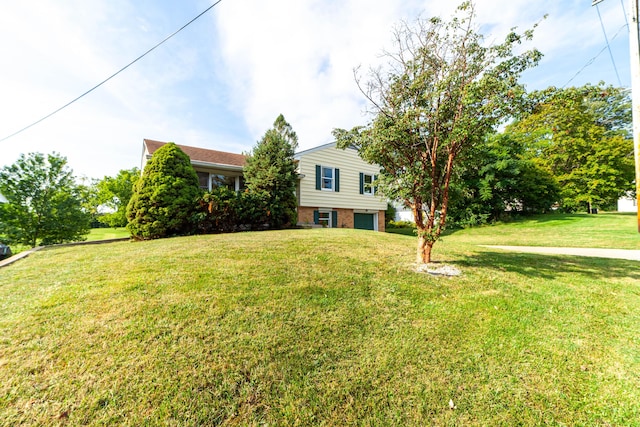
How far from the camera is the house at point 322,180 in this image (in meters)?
13.2

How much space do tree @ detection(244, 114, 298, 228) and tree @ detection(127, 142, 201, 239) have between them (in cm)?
277

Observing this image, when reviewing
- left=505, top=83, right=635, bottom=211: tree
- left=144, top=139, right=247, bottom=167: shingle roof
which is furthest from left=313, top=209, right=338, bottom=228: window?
left=505, top=83, right=635, bottom=211: tree

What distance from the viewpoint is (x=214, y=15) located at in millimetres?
5281

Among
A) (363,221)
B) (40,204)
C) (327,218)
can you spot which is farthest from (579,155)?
(40,204)

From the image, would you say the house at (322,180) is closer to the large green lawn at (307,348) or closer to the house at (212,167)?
the house at (212,167)

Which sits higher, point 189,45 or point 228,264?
point 189,45

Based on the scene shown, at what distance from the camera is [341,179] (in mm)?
14930

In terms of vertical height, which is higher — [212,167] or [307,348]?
[212,167]

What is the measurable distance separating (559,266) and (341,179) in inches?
427

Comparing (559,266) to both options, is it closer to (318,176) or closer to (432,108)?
(432,108)

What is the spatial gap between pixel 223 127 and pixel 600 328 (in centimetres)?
1361

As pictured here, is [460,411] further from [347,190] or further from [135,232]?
[347,190]

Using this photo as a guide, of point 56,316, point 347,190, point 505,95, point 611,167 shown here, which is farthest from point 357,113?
point 611,167

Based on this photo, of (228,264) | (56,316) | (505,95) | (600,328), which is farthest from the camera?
(228,264)
